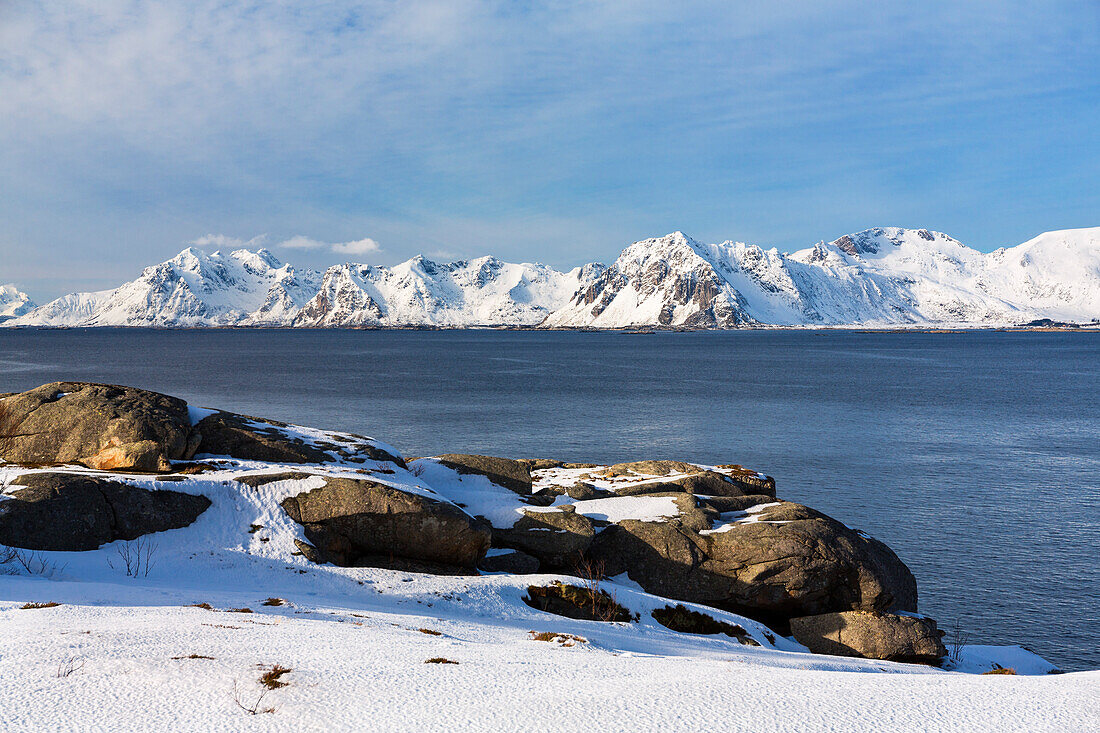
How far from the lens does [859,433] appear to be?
64438 mm

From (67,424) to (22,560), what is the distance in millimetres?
10713

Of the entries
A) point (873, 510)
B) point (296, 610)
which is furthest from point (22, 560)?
point (873, 510)

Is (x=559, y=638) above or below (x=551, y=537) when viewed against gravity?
above

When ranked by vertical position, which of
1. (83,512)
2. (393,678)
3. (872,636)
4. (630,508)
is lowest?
(872,636)

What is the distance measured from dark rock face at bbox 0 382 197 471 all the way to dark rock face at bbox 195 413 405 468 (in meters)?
1.05

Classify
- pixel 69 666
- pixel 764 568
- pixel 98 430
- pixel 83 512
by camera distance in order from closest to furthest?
pixel 69 666, pixel 83 512, pixel 764 568, pixel 98 430

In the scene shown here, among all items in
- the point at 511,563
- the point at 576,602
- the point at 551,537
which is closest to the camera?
the point at 576,602

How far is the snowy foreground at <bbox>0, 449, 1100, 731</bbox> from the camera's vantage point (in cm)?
867

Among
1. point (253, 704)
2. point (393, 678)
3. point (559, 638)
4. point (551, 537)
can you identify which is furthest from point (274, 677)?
point (551, 537)

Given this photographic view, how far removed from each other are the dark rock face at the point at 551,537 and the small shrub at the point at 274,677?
587 inches

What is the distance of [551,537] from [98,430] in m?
17.6

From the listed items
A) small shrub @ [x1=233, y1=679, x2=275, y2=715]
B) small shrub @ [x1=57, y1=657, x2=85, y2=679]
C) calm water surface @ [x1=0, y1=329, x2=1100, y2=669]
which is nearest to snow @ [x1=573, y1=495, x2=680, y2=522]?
calm water surface @ [x1=0, y1=329, x2=1100, y2=669]

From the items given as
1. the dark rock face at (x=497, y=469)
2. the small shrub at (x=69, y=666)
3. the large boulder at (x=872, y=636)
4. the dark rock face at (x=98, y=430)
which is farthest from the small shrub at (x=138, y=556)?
the large boulder at (x=872, y=636)

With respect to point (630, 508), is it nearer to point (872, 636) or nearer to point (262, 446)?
point (872, 636)
